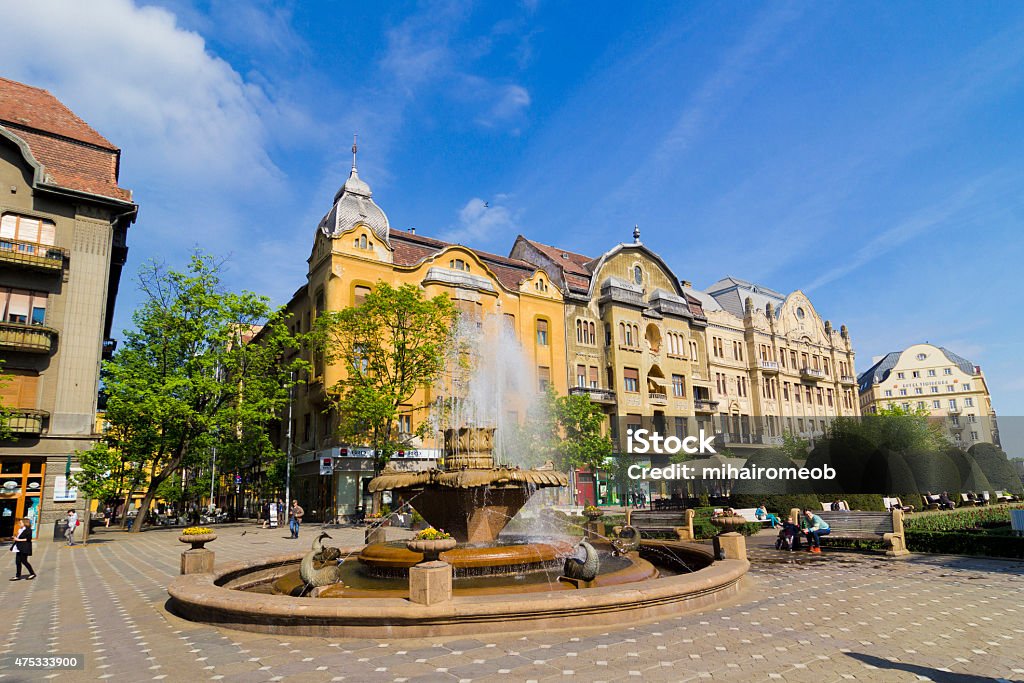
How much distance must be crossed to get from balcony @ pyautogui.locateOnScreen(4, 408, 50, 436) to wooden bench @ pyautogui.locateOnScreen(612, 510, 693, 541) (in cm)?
2506

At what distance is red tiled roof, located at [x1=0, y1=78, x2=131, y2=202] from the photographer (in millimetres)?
30453

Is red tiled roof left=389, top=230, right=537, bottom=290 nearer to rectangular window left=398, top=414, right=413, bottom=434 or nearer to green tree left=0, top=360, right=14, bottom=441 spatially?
rectangular window left=398, top=414, right=413, bottom=434

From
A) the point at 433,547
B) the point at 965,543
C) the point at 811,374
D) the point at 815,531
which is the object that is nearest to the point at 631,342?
the point at 811,374

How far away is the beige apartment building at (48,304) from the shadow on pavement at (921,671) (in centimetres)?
3112

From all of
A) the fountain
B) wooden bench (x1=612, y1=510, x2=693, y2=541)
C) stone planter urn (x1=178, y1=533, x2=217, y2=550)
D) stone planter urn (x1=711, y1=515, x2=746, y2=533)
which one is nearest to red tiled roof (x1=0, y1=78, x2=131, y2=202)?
stone planter urn (x1=178, y1=533, x2=217, y2=550)

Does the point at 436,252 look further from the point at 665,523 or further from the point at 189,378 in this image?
the point at 665,523

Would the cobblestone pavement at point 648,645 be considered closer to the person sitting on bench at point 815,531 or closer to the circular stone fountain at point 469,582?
the circular stone fountain at point 469,582

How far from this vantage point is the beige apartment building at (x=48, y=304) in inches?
1056

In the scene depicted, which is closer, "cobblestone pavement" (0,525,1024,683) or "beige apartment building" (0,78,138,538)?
"cobblestone pavement" (0,525,1024,683)

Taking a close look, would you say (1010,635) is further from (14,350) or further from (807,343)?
(807,343)

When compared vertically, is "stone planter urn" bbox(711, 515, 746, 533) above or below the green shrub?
above

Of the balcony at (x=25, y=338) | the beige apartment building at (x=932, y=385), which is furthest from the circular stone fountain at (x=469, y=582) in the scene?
the beige apartment building at (x=932, y=385)

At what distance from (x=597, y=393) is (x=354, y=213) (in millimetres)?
22055

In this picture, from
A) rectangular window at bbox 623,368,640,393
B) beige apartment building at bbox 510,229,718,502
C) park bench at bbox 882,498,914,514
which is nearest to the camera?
park bench at bbox 882,498,914,514
